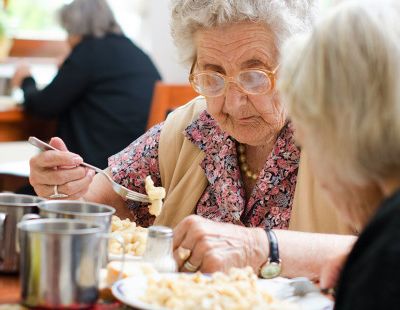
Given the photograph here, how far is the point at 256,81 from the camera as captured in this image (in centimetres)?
199

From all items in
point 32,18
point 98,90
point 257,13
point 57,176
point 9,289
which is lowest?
point 9,289

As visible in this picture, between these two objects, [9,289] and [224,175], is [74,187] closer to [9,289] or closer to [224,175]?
[224,175]

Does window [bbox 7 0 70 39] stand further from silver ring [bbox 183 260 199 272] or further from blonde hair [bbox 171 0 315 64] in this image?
silver ring [bbox 183 260 199 272]

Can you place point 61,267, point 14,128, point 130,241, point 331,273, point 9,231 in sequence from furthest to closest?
point 14,128 < point 130,241 < point 9,231 < point 331,273 < point 61,267

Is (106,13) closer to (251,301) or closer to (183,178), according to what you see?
(183,178)

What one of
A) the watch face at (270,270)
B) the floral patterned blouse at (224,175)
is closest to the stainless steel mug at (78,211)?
the watch face at (270,270)

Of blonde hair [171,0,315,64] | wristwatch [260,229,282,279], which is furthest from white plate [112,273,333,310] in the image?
blonde hair [171,0,315,64]

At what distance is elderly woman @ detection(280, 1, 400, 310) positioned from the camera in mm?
1045

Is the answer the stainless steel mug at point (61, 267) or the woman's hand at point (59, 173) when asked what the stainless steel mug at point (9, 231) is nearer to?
the stainless steel mug at point (61, 267)

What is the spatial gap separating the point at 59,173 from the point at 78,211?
499mm

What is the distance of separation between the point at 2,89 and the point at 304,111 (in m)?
4.39

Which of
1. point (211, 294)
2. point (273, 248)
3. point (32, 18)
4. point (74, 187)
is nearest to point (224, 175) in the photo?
point (74, 187)

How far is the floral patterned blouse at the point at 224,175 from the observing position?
6.64 feet

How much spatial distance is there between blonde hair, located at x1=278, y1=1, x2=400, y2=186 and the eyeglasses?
81 centimetres
